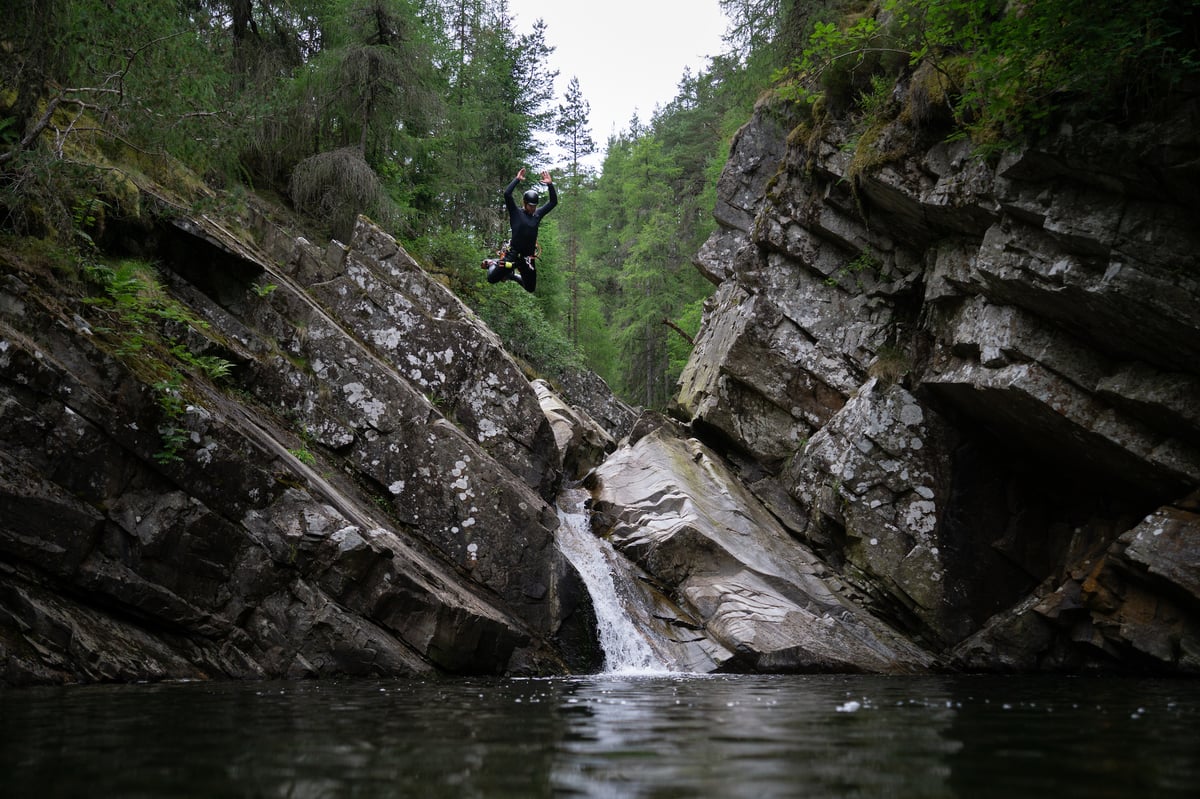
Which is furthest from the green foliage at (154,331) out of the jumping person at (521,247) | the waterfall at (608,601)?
the waterfall at (608,601)

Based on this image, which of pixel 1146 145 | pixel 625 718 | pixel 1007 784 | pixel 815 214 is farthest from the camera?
pixel 815 214

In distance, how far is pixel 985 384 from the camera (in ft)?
48.8

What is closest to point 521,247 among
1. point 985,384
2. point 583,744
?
point 985,384

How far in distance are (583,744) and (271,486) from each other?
7452 millimetres

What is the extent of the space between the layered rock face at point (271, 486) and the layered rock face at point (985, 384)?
664 centimetres

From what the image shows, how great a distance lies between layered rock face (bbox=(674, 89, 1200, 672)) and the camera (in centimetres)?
1216

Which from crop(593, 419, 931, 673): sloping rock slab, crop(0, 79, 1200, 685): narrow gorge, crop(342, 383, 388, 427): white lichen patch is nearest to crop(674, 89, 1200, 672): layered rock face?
crop(0, 79, 1200, 685): narrow gorge

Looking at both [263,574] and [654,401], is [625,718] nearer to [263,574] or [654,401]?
[263,574]

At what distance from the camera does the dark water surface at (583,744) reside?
375 centimetres

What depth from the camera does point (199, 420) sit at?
10.6 metres

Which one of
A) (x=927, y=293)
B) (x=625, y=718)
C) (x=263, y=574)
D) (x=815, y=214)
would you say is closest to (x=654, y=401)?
(x=815, y=214)

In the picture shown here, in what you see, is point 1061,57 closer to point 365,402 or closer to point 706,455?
point 706,455

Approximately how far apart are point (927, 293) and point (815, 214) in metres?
3.97

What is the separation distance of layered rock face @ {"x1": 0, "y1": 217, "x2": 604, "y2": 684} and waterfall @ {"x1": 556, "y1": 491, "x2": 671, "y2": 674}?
69 centimetres
